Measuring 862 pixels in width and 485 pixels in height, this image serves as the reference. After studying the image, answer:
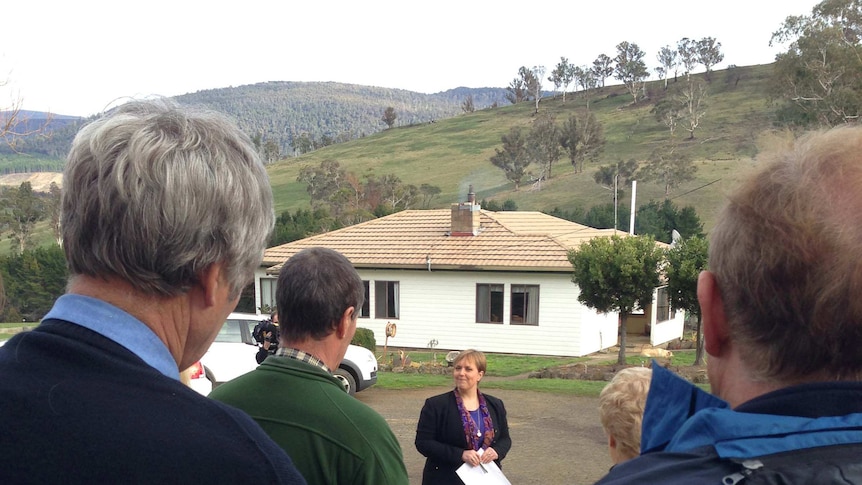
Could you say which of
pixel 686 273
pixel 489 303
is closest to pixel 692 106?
pixel 489 303

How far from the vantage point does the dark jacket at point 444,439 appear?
4.78 meters

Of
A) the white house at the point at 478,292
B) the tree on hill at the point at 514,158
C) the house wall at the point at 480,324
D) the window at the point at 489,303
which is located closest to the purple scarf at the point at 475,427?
the white house at the point at 478,292

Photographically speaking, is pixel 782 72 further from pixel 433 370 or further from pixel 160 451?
pixel 160 451

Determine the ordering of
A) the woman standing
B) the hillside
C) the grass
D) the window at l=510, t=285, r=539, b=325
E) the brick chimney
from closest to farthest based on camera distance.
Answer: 1. the woman standing
2. the grass
3. the window at l=510, t=285, r=539, b=325
4. the brick chimney
5. the hillside

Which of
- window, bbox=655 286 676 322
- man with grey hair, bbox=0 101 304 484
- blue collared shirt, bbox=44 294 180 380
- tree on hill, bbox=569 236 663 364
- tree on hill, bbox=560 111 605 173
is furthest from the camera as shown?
tree on hill, bbox=560 111 605 173

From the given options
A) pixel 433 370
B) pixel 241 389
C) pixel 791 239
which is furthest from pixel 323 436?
pixel 433 370

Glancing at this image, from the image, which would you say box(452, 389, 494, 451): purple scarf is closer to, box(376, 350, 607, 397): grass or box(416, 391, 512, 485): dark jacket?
box(416, 391, 512, 485): dark jacket

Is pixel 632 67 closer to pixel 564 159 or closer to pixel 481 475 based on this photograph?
pixel 564 159

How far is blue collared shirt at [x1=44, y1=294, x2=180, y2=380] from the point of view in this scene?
1.47m

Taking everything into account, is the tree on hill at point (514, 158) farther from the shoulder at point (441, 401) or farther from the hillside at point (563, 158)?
the shoulder at point (441, 401)

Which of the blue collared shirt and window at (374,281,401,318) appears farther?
window at (374,281,401,318)

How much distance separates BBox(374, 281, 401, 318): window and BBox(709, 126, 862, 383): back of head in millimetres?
24968

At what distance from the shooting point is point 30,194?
2279 inches

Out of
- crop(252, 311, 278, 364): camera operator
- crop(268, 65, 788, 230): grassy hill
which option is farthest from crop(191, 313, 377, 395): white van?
crop(268, 65, 788, 230): grassy hill
